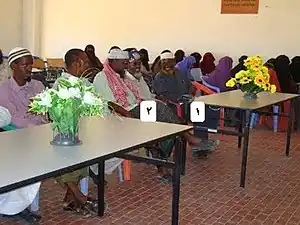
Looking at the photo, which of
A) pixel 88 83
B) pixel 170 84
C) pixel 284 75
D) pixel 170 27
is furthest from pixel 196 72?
pixel 88 83

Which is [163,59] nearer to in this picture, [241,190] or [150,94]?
[150,94]

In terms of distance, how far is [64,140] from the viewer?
8.04 ft

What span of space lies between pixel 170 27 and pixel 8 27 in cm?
300

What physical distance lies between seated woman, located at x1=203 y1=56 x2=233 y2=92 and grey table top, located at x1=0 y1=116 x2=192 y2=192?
12.2 feet

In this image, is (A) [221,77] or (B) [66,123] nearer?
(B) [66,123]

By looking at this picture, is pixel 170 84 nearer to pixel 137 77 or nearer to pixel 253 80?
pixel 137 77

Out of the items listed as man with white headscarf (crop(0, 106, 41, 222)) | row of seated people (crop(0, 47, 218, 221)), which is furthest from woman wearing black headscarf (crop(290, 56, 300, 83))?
man with white headscarf (crop(0, 106, 41, 222))

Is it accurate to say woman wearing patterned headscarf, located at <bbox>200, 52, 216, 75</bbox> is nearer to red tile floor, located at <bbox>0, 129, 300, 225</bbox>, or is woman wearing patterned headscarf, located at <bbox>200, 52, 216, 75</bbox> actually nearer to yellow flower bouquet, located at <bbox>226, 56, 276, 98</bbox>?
red tile floor, located at <bbox>0, 129, 300, 225</bbox>

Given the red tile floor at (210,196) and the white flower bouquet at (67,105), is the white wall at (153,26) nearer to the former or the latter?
A: the red tile floor at (210,196)

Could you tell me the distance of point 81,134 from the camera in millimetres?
2727

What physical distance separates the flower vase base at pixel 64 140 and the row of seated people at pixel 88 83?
52 centimetres

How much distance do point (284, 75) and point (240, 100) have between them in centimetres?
274

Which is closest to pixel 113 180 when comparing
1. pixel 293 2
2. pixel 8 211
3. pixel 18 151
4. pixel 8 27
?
pixel 8 211

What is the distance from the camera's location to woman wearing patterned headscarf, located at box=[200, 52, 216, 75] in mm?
8008
